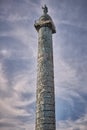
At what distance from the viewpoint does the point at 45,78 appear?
41.9 feet

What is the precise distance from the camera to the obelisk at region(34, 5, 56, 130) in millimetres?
11891

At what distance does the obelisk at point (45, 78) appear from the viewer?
11.9 metres

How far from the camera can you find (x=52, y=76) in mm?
13016

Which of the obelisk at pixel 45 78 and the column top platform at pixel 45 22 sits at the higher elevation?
the column top platform at pixel 45 22

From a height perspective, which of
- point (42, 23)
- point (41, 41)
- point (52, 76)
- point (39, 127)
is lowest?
point (39, 127)

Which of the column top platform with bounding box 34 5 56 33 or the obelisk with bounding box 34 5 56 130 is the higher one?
the column top platform with bounding box 34 5 56 33

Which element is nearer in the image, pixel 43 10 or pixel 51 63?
pixel 51 63

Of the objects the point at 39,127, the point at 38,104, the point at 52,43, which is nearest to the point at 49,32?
the point at 52,43

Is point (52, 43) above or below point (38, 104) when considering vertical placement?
above

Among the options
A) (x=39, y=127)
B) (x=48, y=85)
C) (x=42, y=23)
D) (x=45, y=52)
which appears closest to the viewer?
(x=39, y=127)

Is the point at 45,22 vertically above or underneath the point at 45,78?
above

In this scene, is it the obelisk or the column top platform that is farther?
the column top platform

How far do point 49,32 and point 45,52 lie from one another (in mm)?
1560

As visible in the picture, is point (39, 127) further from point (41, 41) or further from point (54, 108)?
point (41, 41)
